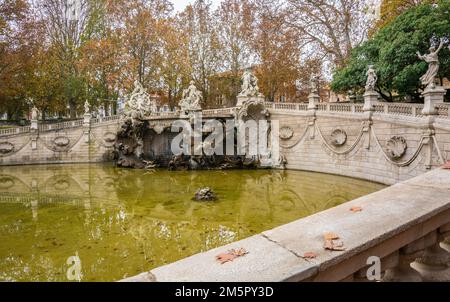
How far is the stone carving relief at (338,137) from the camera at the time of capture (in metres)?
16.3

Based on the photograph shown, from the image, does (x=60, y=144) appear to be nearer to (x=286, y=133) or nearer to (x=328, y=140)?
(x=286, y=133)

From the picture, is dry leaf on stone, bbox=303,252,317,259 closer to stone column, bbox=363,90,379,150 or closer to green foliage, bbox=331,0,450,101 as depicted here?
stone column, bbox=363,90,379,150

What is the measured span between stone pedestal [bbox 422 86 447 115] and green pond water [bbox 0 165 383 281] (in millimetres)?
3689

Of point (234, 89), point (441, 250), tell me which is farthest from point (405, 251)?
point (234, 89)

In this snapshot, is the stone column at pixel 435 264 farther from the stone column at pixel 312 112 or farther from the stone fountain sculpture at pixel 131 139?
the stone fountain sculpture at pixel 131 139

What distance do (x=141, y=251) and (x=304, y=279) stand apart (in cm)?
576

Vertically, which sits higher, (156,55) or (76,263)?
(156,55)

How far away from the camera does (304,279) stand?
1.57 meters

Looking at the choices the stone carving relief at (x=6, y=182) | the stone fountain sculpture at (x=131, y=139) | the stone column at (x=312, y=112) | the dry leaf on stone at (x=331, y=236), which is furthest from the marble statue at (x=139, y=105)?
the dry leaf on stone at (x=331, y=236)

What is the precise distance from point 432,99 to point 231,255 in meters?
12.5

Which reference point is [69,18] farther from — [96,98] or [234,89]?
[234,89]

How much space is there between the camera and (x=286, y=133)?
1977 cm

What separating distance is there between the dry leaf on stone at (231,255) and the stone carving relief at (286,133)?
18151 mm

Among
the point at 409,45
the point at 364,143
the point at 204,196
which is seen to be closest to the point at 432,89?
the point at 364,143
